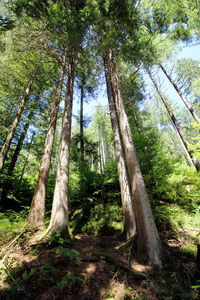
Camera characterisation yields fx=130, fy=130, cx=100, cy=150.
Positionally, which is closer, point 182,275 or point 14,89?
point 182,275

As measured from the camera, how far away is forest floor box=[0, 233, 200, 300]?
201 centimetres

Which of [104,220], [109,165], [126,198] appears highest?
[109,165]

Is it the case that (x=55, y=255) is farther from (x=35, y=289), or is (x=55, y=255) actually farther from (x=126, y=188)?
(x=126, y=188)

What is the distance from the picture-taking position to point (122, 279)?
2.50m

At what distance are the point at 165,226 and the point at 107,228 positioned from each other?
2.24 metres

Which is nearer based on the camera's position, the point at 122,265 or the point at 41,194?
the point at 122,265

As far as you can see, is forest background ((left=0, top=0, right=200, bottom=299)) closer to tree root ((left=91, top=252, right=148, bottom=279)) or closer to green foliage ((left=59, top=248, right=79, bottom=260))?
green foliage ((left=59, top=248, right=79, bottom=260))

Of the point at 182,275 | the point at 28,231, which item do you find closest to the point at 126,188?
the point at 182,275

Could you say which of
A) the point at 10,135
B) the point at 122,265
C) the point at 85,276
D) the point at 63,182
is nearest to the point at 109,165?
the point at 63,182

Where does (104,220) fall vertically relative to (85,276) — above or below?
above

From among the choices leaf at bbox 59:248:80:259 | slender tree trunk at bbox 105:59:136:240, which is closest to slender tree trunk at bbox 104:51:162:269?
slender tree trunk at bbox 105:59:136:240

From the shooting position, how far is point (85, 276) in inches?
94.0

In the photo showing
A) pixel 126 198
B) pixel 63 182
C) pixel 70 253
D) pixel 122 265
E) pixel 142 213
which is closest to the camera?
pixel 70 253

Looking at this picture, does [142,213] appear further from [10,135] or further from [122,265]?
[10,135]
